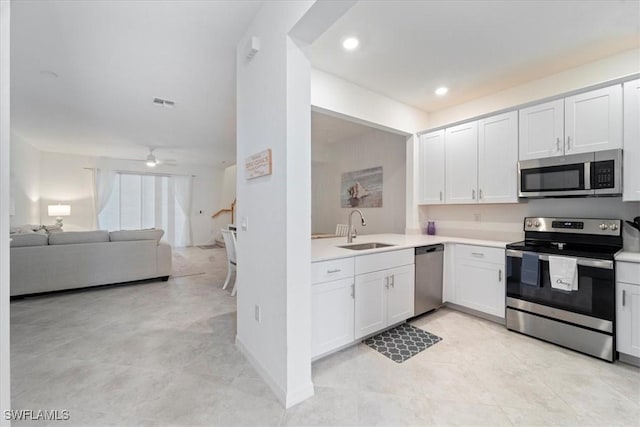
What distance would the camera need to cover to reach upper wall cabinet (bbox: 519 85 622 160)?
225cm

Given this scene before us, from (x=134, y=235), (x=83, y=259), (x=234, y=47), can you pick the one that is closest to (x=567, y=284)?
(x=234, y=47)

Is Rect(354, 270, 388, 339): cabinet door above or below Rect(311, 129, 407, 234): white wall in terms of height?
below

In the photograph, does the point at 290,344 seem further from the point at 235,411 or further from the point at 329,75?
the point at 329,75

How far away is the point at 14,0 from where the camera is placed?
173 cm

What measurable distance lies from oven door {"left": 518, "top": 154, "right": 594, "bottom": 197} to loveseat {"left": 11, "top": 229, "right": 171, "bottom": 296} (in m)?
5.09

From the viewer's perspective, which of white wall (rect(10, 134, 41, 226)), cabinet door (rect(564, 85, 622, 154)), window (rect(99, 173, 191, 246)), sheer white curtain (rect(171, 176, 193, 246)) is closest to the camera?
cabinet door (rect(564, 85, 622, 154))

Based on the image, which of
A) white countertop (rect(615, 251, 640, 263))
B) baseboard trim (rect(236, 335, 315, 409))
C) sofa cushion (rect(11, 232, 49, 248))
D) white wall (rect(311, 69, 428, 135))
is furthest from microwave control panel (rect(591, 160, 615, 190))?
sofa cushion (rect(11, 232, 49, 248))

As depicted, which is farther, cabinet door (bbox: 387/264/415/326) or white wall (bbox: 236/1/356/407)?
cabinet door (bbox: 387/264/415/326)

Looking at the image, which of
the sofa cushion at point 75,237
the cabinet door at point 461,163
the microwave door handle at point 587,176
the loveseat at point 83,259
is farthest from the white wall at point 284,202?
the sofa cushion at point 75,237

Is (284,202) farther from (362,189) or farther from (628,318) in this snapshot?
(362,189)

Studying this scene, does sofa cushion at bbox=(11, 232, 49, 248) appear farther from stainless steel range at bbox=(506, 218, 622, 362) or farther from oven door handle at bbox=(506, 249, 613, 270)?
oven door handle at bbox=(506, 249, 613, 270)

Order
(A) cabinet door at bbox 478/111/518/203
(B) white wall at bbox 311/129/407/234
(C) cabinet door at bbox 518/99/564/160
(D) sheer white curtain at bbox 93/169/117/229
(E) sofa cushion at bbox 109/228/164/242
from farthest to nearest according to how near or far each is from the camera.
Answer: (D) sheer white curtain at bbox 93/169/117/229, (B) white wall at bbox 311/129/407/234, (E) sofa cushion at bbox 109/228/164/242, (A) cabinet door at bbox 478/111/518/203, (C) cabinet door at bbox 518/99/564/160

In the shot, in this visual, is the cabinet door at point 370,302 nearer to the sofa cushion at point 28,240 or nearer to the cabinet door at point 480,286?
the cabinet door at point 480,286

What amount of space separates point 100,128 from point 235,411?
5.26 m
